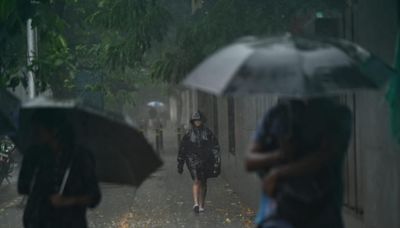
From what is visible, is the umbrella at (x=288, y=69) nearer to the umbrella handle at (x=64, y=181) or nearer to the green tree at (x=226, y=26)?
the umbrella handle at (x=64, y=181)

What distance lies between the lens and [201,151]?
1313 centimetres

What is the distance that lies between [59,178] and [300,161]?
1.65m

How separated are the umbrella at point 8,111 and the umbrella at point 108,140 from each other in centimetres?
112

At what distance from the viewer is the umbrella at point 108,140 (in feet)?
15.4

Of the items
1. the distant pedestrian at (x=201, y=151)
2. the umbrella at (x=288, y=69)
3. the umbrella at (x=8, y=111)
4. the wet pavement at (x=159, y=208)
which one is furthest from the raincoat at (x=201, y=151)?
the umbrella at (x=288, y=69)

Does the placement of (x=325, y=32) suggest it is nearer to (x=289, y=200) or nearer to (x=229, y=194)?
(x=289, y=200)

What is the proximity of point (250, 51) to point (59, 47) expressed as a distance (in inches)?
182

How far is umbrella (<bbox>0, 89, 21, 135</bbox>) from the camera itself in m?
6.20

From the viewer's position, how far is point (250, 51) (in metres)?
4.10

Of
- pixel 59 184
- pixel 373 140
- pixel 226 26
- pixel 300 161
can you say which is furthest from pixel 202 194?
pixel 300 161

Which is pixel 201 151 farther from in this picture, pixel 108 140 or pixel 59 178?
pixel 59 178

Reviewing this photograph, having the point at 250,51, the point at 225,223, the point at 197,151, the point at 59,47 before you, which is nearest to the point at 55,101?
the point at 250,51

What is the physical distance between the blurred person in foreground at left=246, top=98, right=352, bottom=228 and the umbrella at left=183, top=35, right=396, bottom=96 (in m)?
0.18

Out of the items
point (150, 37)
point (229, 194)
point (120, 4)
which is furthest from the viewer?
point (229, 194)
